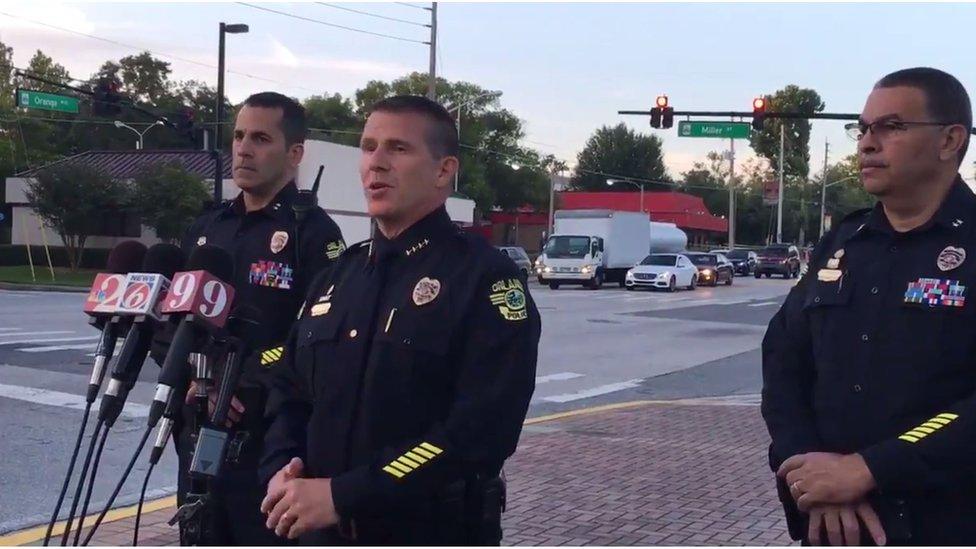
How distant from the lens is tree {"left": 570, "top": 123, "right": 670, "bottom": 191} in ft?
350

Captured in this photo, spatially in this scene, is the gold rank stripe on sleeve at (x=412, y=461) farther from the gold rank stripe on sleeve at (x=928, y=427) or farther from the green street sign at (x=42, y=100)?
the green street sign at (x=42, y=100)

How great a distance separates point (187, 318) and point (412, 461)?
2.49 feet

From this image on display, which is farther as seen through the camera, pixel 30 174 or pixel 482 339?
pixel 30 174

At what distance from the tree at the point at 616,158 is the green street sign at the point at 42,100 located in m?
79.0

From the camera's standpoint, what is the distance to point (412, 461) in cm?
279

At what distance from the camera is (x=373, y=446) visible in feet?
9.45

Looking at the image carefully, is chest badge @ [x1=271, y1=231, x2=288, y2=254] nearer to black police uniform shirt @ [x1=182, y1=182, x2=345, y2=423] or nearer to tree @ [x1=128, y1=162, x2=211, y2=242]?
black police uniform shirt @ [x1=182, y1=182, x2=345, y2=423]

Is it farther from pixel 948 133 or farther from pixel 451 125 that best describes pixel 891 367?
pixel 451 125

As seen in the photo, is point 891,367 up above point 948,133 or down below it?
below

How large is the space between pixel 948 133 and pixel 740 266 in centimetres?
6248


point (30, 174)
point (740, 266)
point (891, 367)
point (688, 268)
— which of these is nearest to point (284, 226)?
point (891, 367)

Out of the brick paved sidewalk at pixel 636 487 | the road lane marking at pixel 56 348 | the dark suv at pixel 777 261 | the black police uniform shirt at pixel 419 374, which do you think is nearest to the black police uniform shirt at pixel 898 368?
the black police uniform shirt at pixel 419 374

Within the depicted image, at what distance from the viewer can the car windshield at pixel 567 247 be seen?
4116 cm

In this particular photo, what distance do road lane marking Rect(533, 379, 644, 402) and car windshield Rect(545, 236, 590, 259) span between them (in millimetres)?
25718
